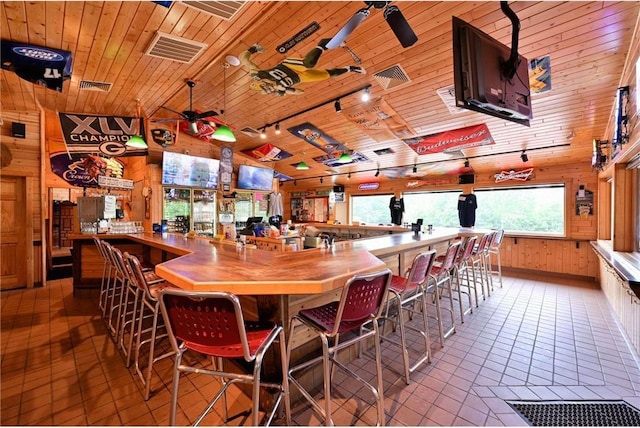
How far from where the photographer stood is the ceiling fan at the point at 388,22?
2016 mm

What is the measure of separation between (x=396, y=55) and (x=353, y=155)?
354cm

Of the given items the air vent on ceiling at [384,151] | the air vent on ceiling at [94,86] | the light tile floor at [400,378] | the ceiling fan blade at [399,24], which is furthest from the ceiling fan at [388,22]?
the air vent on ceiling at [384,151]

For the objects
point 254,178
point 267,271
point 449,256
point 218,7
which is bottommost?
point 449,256

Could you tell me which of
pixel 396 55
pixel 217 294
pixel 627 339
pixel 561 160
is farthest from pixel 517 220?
pixel 217 294

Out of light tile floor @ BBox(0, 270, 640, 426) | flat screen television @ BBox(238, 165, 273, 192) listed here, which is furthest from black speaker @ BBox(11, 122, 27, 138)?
flat screen television @ BBox(238, 165, 273, 192)

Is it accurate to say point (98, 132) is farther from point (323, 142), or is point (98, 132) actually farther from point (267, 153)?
point (323, 142)

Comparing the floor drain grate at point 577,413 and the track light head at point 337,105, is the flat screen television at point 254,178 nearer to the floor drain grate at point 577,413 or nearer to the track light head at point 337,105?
the track light head at point 337,105

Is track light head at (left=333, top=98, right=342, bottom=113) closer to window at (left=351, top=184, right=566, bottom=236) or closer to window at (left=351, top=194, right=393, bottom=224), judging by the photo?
window at (left=351, top=184, right=566, bottom=236)

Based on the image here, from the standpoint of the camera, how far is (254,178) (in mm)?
8023

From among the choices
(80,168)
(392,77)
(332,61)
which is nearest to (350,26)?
(332,61)

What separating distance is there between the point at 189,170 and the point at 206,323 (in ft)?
20.1

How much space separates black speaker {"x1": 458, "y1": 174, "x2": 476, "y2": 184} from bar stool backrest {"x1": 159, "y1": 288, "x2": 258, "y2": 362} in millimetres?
7334

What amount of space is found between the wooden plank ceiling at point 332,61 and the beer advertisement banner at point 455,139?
158 mm

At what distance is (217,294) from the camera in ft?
3.83
